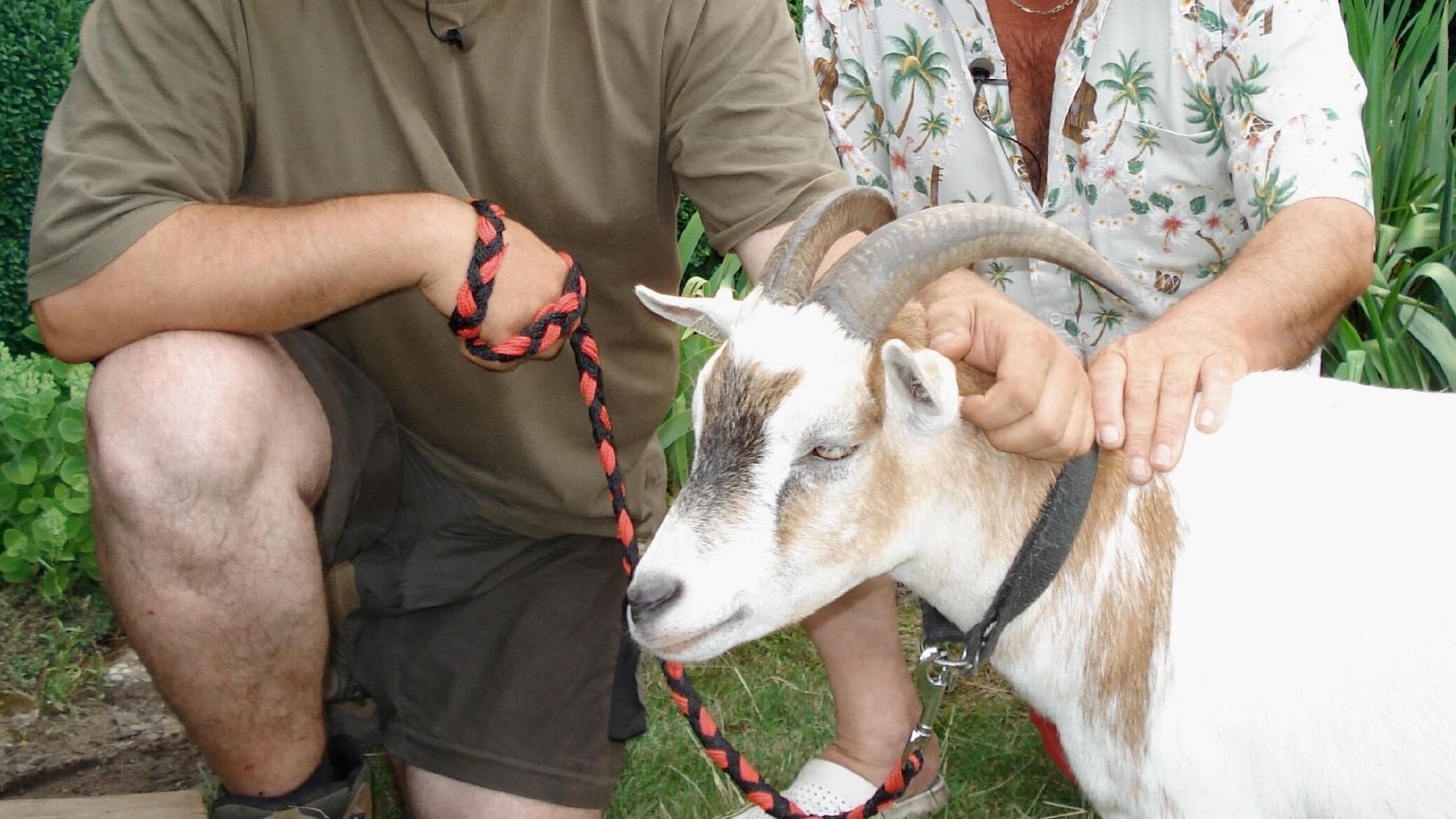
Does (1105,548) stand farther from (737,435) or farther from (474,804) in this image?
(474,804)

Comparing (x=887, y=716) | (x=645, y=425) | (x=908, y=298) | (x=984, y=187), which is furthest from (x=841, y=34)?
(x=887, y=716)

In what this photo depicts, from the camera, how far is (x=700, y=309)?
2.56 m

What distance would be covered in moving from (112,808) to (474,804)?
81 centimetres

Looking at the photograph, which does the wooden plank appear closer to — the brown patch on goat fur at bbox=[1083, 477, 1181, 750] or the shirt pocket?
the brown patch on goat fur at bbox=[1083, 477, 1181, 750]

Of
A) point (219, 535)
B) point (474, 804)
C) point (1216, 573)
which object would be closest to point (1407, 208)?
point (1216, 573)

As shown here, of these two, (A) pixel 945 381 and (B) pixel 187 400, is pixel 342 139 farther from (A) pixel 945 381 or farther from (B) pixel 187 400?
(A) pixel 945 381

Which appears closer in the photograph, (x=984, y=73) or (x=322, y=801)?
(x=322, y=801)

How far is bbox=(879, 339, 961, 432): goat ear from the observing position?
212 centimetres

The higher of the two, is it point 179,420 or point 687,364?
point 179,420

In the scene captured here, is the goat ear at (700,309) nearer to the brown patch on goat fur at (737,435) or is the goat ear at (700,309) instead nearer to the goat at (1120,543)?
the goat at (1120,543)

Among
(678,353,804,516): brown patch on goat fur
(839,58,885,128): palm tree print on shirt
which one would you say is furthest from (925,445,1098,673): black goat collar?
(839,58,885,128): palm tree print on shirt

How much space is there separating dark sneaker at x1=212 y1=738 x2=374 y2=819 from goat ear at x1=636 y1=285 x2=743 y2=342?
126 centimetres

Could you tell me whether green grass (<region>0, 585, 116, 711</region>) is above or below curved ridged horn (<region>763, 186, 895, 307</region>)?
below

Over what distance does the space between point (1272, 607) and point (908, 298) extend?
0.79 metres
